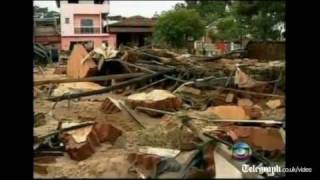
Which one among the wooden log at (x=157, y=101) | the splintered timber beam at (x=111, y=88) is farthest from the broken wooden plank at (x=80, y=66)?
the wooden log at (x=157, y=101)

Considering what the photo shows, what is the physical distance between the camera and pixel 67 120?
4539mm

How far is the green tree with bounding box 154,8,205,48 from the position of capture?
1457cm

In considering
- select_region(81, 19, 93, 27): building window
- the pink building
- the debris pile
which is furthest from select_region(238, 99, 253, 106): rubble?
select_region(81, 19, 93, 27): building window

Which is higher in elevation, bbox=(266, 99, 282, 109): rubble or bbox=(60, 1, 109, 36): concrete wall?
bbox=(60, 1, 109, 36): concrete wall

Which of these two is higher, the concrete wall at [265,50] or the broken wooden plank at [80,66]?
the concrete wall at [265,50]

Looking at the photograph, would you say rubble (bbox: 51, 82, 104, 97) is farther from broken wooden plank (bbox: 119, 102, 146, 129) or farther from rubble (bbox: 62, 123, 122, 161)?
rubble (bbox: 62, 123, 122, 161)

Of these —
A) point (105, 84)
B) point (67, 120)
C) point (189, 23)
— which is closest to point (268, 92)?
point (105, 84)

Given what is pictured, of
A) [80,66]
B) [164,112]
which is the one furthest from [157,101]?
[80,66]

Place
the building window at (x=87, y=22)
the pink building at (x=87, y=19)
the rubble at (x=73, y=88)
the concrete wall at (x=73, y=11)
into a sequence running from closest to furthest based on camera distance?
the rubble at (x=73, y=88) < the concrete wall at (x=73, y=11) < the pink building at (x=87, y=19) < the building window at (x=87, y=22)

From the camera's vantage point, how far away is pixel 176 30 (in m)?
15.0

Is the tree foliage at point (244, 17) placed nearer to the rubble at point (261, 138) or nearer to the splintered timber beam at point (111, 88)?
the splintered timber beam at point (111, 88)

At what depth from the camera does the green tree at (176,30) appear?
47.8 ft

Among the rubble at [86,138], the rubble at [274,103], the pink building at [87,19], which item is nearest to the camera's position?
the rubble at [86,138]

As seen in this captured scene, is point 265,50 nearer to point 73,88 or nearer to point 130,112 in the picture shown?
point 73,88
